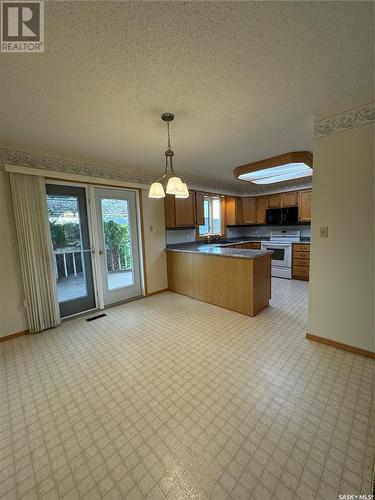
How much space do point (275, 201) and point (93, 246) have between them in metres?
4.63

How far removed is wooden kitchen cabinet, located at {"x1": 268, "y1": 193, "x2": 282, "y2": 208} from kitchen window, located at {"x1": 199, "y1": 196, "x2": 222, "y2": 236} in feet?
4.41

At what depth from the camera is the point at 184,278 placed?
4.15 m

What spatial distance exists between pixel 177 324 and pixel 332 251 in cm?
212

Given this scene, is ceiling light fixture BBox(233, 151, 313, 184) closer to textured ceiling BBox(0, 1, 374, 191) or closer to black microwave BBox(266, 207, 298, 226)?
textured ceiling BBox(0, 1, 374, 191)

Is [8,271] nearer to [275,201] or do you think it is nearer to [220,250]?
[220,250]

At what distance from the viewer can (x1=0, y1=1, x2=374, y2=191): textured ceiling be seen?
1078mm

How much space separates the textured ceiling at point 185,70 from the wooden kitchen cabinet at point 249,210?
11.2 ft

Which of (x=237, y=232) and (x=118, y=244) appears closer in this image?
(x=118, y=244)

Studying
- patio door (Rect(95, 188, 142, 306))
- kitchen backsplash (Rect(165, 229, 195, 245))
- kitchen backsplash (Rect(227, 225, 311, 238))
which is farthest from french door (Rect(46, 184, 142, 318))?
kitchen backsplash (Rect(227, 225, 311, 238))

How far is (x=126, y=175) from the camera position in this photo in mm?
3715

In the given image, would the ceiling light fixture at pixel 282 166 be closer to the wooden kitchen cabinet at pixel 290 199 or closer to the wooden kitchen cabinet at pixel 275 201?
the wooden kitchen cabinet at pixel 290 199

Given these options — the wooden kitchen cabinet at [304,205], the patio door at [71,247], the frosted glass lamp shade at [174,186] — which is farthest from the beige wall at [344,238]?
the patio door at [71,247]

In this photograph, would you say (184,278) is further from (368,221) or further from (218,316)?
(368,221)

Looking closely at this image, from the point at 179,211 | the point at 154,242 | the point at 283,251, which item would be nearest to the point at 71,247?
the point at 154,242
